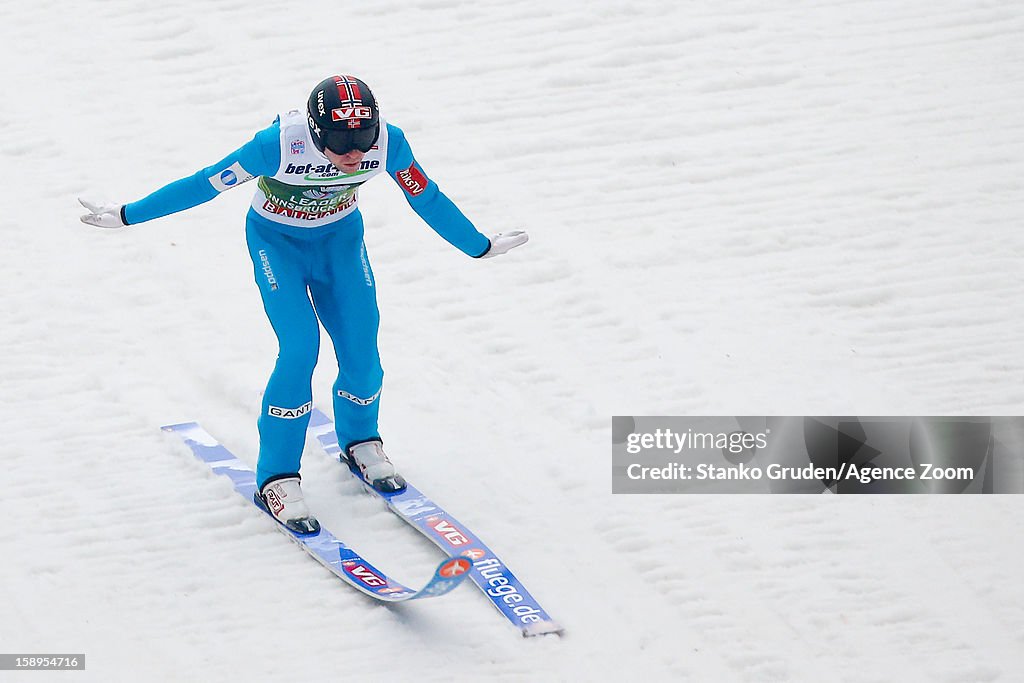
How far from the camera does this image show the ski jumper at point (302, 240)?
213 inches

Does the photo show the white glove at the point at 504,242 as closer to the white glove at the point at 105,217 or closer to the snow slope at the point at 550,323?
the snow slope at the point at 550,323

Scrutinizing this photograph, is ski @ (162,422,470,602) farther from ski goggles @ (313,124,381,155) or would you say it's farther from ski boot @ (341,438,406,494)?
ski goggles @ (313,124,381,155)

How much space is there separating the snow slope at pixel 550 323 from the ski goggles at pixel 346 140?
5.68ft

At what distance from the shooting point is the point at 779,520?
612cm

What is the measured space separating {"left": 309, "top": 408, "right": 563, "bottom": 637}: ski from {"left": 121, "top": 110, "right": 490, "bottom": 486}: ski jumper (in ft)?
1.74

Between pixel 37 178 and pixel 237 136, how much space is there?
1.25 meters

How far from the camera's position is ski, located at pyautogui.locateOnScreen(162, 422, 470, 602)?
5.14 meters

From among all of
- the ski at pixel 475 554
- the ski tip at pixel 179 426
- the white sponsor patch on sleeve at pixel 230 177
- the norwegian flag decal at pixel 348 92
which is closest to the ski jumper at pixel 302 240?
the white sponsor patch on sleeve at pixel 230 177

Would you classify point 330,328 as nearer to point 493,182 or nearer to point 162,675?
point 162,675

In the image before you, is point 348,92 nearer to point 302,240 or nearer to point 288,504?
point 302,240

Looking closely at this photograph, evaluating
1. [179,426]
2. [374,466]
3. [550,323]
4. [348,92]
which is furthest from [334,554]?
[550,323]

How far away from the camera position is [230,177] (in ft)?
17.7

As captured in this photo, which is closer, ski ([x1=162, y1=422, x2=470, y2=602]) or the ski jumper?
ski ([x1=162, y1=422, x2=470, y2=602])

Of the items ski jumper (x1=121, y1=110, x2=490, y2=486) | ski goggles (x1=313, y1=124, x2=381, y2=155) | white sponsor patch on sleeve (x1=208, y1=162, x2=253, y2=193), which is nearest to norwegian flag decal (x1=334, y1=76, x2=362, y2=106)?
ski goggles (x1=313, y1=124, x2=381, y2=155)
